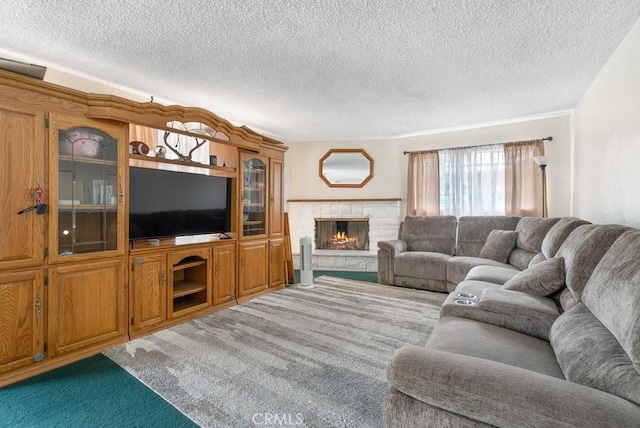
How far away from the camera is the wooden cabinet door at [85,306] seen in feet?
7.16

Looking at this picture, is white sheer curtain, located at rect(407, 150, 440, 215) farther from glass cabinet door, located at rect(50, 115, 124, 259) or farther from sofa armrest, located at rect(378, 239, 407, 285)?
glass cabinet door, located at rect(50, 115, 124, 259)

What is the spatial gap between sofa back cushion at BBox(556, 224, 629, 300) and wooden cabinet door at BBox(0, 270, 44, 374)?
3265 millimetres

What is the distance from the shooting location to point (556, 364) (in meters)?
1.30

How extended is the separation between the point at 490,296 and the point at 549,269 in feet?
1.44

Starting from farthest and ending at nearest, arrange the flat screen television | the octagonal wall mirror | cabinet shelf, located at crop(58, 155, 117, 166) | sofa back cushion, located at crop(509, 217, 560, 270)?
1. the octagonal wall mirror
2. sofa back cushion, located at crop(509, 217, 560, 270)
3. the flat screen television
4. cabinet shelf, located at crop(58, 155, 117, 166)

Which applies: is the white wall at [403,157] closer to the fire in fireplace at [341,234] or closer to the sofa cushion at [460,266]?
the fire in fireplace at [341,234]

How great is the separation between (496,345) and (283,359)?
1.43 m

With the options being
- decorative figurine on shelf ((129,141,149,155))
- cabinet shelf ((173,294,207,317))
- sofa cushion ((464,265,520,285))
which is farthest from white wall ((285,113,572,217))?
decorative figurine on shelf ((129,141,149,155))

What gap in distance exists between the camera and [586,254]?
167 cm

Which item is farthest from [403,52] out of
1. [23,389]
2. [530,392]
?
[23,389]

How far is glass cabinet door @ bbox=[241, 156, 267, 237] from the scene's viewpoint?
3822 mm

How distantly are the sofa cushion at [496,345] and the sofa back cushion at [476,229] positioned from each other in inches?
114

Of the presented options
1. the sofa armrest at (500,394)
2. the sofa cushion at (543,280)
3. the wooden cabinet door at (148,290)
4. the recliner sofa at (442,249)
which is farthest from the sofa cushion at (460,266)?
the wooden cabinet door at (148,290)

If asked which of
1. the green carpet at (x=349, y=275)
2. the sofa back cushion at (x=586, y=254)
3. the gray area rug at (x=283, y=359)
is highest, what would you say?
the sofa back cushion at (x=586, y=254)
